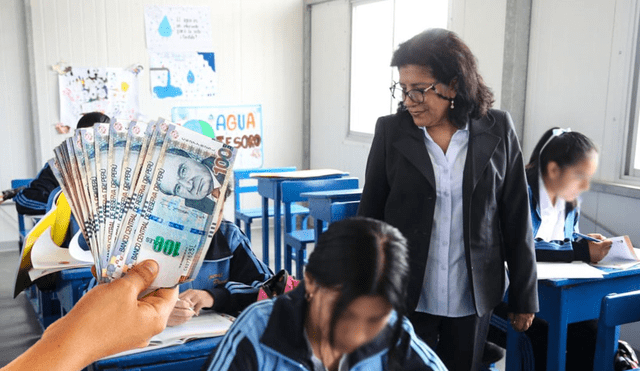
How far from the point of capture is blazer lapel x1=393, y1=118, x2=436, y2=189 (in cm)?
160

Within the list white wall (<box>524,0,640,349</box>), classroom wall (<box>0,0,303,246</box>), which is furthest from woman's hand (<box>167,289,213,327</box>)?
classroom wall (<box>0,0,303,246</box>)

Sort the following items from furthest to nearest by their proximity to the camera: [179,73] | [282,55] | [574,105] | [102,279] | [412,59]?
1. [282,55]
2. [179,73]
3. [574,105]
4. [412,59]
5. [102,279]

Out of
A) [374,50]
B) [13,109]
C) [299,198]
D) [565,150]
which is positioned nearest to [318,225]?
[299,198]

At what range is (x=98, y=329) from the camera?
610mm

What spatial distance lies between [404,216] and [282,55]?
432 cm

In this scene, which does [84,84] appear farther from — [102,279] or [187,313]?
[102,279]

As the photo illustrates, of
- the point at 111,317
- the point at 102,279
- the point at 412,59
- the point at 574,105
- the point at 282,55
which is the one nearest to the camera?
the point at 111,317

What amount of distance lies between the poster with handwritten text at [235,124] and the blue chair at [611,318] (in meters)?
4.09

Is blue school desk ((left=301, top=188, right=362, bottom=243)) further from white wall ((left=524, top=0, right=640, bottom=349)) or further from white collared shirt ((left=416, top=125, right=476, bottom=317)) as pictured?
white wall ((left=524, top=0, right=640, bottom=349))

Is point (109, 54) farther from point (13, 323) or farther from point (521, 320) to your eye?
point (521, 320)

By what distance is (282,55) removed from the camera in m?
5.66

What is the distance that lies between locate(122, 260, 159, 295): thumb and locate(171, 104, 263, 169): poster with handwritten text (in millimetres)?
4480

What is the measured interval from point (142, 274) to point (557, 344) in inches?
63.2

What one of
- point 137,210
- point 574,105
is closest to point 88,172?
point 137,210
